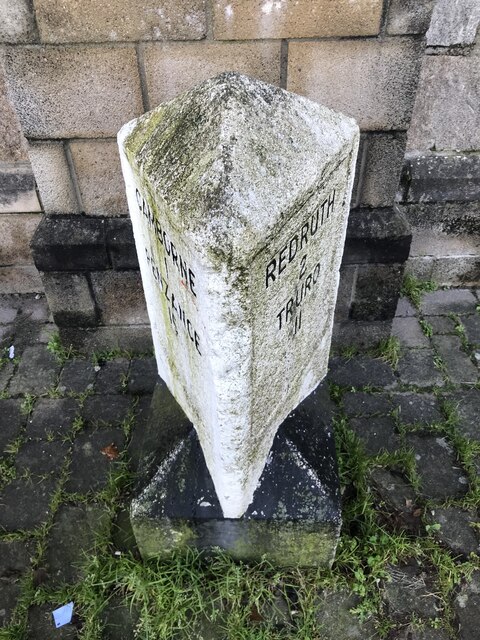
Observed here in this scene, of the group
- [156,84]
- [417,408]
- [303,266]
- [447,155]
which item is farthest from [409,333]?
[156,84]

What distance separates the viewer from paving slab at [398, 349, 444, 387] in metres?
3.00

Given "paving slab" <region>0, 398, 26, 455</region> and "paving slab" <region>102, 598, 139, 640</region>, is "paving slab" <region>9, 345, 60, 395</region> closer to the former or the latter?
"paving slab" <region>0, 398, 26, 455</region>

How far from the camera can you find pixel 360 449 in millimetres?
2535

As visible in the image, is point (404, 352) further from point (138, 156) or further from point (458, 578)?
point (138, 156)

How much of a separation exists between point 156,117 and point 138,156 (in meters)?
0.16

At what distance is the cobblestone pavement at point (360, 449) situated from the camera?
6.73ft

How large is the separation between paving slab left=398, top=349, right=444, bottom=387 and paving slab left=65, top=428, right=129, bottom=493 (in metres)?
1.68

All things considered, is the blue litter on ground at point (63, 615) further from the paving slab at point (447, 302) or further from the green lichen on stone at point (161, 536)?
the paving slab at point (447, 302)

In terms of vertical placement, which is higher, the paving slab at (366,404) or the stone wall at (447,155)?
the stone wall at (447,155)

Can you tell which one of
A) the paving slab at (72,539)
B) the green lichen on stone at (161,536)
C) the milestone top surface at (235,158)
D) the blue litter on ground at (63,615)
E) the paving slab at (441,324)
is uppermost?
the milestone top surface at (235,158)

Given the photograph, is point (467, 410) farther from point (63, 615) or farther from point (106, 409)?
point (63, 615)

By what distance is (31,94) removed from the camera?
239cm

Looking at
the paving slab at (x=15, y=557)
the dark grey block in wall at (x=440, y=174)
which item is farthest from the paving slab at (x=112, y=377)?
the dark grey block in wall at (x=440, y=174)

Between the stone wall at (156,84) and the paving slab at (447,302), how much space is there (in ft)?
2.02
